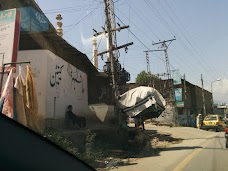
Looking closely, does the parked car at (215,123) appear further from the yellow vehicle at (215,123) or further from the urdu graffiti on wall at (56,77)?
the urdu graffiti on wall at (56,77)

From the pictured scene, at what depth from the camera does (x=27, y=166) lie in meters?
1.66

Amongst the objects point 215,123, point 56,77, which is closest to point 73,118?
point 56,77

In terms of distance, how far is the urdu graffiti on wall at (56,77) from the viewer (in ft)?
50.1

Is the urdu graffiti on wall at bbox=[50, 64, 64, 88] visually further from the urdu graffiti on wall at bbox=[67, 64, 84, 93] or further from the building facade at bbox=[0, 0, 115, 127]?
the urdu graffiti on wall at bbox=[67, 64, 84, 93]

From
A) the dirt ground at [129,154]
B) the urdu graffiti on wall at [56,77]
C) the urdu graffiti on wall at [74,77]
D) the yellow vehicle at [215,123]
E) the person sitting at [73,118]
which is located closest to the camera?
Answer: the dirt ground at [129,154]

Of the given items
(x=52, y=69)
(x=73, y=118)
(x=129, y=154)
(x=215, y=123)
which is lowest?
(x=129, y=154)

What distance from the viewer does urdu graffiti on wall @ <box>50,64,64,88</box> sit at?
1527cm

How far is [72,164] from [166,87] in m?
43.3

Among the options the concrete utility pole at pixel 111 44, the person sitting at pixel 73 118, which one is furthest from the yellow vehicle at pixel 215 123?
the person sitting at pixel 73 118

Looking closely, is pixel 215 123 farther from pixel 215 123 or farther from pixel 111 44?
pixel 111 44

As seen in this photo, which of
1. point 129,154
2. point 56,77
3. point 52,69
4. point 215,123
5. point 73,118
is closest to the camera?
point 129,154

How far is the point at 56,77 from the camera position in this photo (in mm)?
15906

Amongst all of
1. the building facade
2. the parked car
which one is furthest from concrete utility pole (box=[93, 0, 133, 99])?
the parked car

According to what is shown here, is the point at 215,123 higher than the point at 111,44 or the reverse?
the reverse
